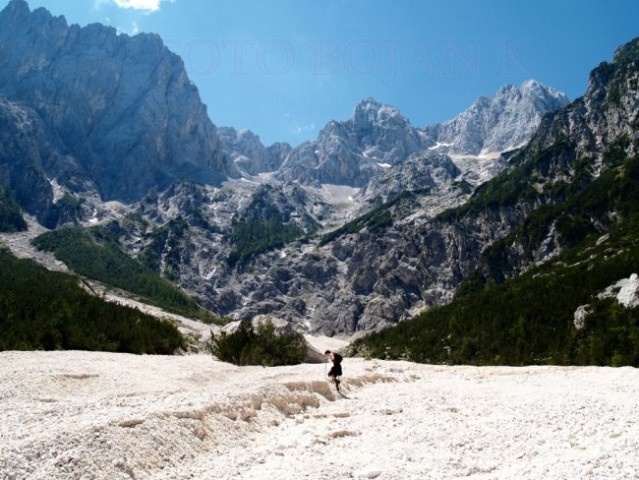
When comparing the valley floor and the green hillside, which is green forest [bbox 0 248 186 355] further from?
the green hillside

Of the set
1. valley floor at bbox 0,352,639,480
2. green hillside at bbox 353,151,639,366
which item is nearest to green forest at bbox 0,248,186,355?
valley floor at bbox 0,352,639,480

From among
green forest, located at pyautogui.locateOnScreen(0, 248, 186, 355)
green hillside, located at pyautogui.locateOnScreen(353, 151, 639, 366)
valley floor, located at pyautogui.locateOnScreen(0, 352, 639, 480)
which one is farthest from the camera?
green hillside, located at pyautogui.locateOnScreen(353, 151, 639, 366)

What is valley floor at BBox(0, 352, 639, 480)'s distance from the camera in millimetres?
10930

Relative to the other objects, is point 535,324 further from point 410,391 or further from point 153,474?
point 153,474

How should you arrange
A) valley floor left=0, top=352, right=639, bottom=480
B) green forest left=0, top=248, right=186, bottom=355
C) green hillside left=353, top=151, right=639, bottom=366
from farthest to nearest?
green hillside left=353, top=151, right=639, bottom=366
green forest left=0, top=248, right=186, bottom=355
valley floor left=0, top=352, right=639, bottom=480

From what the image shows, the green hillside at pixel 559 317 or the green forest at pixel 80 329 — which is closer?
the green forest at pixel 80 329

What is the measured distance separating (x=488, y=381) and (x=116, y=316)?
38.7 m

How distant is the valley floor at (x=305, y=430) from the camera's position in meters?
10.9

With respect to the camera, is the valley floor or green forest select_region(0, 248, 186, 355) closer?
the valley floor

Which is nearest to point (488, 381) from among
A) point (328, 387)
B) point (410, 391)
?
point (410, 391)

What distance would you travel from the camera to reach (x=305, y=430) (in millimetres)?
15602

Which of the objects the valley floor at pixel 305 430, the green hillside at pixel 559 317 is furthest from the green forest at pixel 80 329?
the green hillside at pixel 559 317

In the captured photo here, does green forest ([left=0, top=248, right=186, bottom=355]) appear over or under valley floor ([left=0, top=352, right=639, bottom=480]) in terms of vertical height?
over

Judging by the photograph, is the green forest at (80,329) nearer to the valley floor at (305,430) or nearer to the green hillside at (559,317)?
the valley floor at (305,430)
